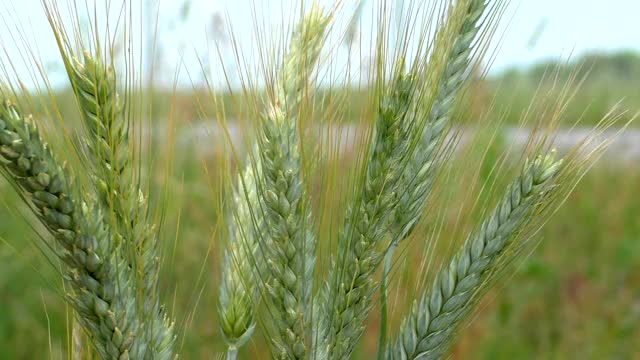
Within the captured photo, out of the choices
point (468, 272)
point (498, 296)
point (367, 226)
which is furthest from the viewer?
point (498, 296)

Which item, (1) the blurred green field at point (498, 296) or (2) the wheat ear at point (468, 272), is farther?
(1) the blurred green field at point (498, 296)

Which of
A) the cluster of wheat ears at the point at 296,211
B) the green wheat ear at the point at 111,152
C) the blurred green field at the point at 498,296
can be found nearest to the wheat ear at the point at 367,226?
the cluster of wheat ears at the point at 296,211

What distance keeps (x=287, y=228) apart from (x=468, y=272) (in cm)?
31

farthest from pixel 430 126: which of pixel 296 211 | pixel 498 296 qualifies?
Answer: pixel 498 296

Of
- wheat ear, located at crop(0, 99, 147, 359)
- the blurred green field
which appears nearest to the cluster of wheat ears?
wheat ear, located at crop(0, 99, 147, 359)

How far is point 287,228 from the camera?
1.13 m

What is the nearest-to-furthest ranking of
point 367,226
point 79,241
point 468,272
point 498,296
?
point 79,241, point 367,226, point 468,272, point 498,296

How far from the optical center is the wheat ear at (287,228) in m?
1.13

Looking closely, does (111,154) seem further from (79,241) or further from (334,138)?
(334,138)

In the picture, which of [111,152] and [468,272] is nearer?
[111,152]

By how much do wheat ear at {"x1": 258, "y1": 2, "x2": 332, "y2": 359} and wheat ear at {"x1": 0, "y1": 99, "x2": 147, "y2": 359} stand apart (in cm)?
20

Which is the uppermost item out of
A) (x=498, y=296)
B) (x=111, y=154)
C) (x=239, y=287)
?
(x=111, y=154)

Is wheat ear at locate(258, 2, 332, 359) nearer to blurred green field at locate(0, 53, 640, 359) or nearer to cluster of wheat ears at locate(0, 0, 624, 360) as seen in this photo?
cluster of wheat ears at locate(0, 0, 624, 360)

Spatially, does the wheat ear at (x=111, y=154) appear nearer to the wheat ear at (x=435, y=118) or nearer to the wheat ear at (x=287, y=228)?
the wheat ear at (x=287, y=228)
